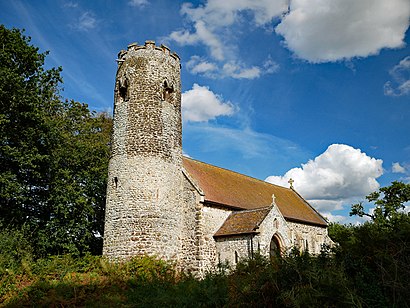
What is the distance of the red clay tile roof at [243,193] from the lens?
21031mm

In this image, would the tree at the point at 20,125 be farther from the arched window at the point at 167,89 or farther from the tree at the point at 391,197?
the tree at the point at 391,197

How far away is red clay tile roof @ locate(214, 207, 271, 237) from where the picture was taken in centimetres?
1808

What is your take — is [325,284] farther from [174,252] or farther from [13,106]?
[13,106]

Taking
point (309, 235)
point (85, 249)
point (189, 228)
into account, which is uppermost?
point (189, 228)

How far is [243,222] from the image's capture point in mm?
18922

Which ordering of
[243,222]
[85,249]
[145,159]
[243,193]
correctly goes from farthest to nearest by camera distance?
[243,193] → [85,249] → [243,222] → [145,159]

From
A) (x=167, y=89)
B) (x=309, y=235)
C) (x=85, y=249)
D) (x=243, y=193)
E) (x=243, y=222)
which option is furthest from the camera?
(x=309, y=235)

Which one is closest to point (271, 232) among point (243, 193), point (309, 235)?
point (243, 193)

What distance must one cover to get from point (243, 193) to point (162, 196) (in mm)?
7400

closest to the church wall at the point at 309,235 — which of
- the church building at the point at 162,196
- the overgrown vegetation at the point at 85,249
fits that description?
the church building at the point at 162,196

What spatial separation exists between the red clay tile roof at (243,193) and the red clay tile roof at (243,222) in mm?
977

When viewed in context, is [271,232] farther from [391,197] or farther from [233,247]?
[391,197]

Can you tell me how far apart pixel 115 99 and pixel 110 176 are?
15.1 ft

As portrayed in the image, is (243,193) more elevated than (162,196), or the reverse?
(243,193)
